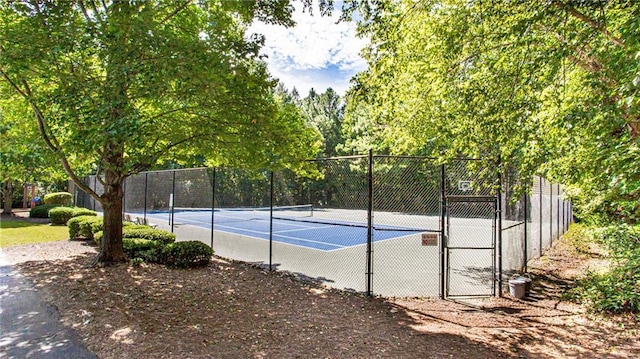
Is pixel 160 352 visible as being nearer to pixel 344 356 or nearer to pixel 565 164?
pixel 344 356

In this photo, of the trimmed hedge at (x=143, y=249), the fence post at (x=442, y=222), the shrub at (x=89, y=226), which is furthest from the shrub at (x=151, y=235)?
the fence post at (x=442, y=222)

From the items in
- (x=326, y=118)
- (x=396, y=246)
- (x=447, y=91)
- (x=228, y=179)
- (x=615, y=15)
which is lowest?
(x=396, y=246)

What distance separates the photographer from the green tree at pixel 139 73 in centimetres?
454

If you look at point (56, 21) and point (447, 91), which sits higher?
point (56, 21)

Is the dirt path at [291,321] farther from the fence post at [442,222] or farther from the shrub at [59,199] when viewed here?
the shrub at [59,199]

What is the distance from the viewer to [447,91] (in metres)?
5.67

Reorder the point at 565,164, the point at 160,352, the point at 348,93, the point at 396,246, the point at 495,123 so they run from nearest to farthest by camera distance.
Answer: the point at 160,352, the point at 495,123, the point at 565,164, the point at 348,93, the point at 396,246

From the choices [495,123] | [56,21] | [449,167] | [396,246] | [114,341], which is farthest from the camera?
[396,246]

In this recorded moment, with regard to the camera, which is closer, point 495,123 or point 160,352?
point 160,352

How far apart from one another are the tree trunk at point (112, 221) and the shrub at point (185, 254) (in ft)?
3.04

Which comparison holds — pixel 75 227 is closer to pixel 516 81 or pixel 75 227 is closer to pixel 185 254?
pixel 185 254

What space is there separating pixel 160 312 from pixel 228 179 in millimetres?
12078

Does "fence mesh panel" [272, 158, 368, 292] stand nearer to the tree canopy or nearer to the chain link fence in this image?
the chain link fence

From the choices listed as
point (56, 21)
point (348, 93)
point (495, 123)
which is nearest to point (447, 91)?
point (495, 123)
